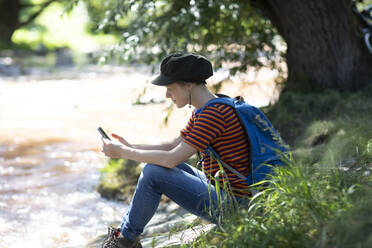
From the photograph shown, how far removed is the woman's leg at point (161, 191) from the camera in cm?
279

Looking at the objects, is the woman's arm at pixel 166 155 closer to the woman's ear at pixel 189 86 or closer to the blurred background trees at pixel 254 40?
the woman's ear at pixel 189 86

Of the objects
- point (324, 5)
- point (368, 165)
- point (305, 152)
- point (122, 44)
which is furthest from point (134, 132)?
point (368, 165)

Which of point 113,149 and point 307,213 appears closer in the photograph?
point 307,213

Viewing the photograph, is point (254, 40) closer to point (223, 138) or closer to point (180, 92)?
point (180, 92)

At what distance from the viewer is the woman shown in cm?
276

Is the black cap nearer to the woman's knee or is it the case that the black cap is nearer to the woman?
the woman

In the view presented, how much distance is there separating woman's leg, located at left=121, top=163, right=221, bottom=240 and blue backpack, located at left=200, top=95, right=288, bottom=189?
20 centimetres

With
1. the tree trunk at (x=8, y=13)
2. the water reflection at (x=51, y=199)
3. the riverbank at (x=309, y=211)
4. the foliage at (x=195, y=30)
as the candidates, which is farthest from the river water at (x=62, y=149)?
the tree trunk at (x=8, y=13)

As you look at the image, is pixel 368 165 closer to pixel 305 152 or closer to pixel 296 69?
pixel 305 152

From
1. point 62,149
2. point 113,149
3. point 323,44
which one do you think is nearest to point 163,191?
point 113,149

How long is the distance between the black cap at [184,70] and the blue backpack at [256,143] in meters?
0.17

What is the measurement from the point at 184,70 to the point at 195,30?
8.64 feet

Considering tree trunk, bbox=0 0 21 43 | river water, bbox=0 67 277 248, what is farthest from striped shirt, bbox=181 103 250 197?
tree trunk, bbox=0 0 21 43

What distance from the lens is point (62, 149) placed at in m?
7.15
